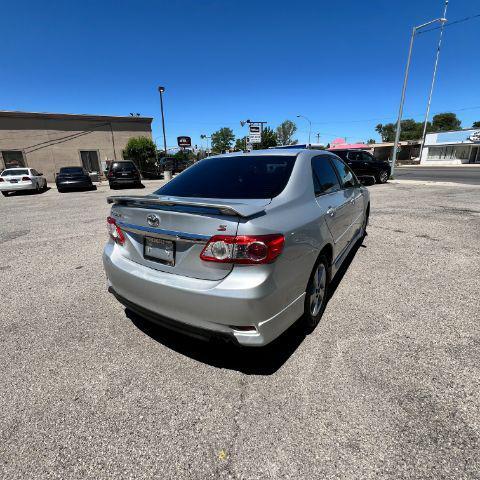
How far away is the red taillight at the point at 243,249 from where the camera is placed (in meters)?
1.98

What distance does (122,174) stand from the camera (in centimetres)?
1766

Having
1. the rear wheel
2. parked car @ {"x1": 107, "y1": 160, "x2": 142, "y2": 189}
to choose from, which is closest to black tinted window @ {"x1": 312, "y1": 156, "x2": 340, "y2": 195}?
the rear wheel

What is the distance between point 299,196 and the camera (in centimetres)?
264

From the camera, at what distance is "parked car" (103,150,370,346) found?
2010mm

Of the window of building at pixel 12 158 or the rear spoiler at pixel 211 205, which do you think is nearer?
the rear spoiler at pixel 211 205

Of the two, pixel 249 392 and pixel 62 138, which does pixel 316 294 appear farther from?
pixel 62 138

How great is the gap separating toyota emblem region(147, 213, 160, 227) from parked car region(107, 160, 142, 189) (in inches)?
663

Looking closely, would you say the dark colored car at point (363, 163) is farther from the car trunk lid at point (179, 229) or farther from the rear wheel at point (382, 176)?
the car trunk lid at point (179, 229)

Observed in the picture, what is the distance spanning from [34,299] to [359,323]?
12.1 feet

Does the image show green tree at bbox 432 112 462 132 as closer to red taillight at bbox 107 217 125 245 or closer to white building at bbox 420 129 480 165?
white building at bbox 420 129 480 165

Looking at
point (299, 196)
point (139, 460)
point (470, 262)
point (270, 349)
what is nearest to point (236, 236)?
point (299, 196)

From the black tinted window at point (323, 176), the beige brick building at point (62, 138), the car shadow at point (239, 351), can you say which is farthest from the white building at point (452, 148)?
the car shadow at point (239, 351)

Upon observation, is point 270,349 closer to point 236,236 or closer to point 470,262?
point 236,236

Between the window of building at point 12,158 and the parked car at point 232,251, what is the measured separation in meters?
28.6
